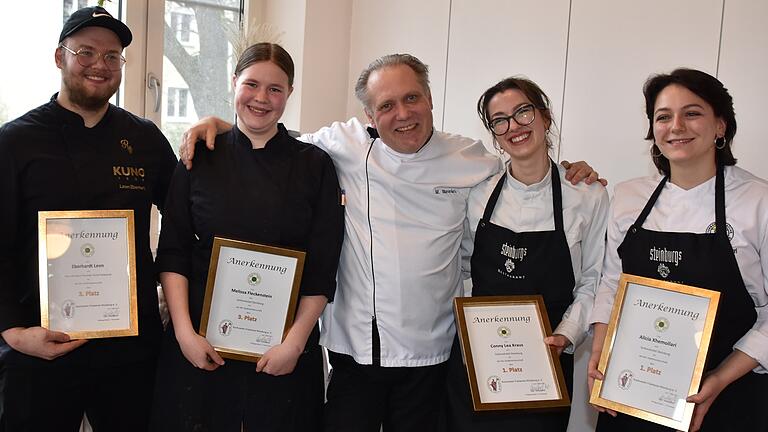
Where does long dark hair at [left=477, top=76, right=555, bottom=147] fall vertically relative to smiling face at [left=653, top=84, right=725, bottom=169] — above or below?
above

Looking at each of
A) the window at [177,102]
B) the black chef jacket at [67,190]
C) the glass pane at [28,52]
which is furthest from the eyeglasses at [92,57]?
the window at [177,102]

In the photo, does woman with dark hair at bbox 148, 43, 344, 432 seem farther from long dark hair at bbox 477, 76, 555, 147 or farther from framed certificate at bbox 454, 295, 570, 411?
long dark hair at bbox 477, 76, 555, 147

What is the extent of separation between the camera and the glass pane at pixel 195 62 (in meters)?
3.52

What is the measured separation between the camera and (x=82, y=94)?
2.01 meters

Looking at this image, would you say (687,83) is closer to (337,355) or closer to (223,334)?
(337,355)

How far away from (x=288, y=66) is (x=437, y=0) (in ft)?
5.23

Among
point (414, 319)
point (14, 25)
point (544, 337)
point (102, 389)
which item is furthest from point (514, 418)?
point (14, 25)

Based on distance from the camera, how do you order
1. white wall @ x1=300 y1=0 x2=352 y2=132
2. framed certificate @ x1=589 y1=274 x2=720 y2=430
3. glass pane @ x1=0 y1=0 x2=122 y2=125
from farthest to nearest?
1. white wall @ x1=300 y1=0 x2=352 y2=132
2. glass pane @ x1=0 y1=0 x2=122 y2=125
3. framed certificate @ x1=589 y1=274 x2=720 y2=430

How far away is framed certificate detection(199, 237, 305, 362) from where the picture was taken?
1.91 metres

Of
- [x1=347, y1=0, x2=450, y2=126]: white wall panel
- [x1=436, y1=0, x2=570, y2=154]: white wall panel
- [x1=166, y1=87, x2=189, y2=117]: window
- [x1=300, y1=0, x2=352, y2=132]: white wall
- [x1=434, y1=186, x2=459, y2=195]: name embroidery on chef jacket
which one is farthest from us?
[x1=300, y1=0, x2=352, y2=132]: white wall

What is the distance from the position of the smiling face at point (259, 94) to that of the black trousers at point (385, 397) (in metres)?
0.77

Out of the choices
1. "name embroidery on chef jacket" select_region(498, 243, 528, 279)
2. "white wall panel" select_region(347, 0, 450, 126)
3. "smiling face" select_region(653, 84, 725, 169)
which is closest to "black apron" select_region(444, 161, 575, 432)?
"name embroidery on chef jacket" select_region(498, 243, 528, 279)

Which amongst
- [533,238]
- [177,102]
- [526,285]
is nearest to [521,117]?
[533,238]

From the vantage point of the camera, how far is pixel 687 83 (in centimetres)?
186
